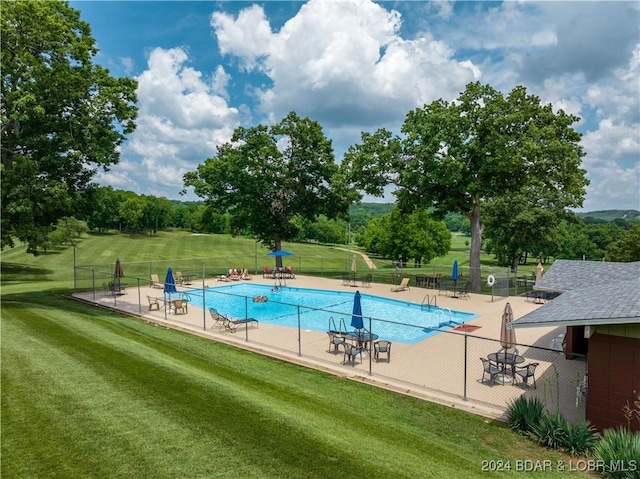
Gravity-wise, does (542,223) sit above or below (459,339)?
above

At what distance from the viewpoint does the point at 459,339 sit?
49.8 feet

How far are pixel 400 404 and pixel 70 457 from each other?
6.70 m

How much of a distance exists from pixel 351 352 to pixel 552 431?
6095 millimetres

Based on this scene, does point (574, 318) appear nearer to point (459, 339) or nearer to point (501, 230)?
point (459, 339)

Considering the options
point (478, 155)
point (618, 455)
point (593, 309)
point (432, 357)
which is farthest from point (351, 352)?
point (478, 155)

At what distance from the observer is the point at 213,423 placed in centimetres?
734

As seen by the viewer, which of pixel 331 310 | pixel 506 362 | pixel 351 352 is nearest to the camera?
pixel 506 362

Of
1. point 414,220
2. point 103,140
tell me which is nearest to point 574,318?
point 103,140

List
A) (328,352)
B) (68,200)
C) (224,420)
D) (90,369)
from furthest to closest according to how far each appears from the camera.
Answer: (68,200), (328,352), (90,369), (224,420)

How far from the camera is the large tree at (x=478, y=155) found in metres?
24.4

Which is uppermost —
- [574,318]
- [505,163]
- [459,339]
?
[505,163]

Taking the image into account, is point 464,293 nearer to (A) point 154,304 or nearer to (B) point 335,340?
(B) point 335,340

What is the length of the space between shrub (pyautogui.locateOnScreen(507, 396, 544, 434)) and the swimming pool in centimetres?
545

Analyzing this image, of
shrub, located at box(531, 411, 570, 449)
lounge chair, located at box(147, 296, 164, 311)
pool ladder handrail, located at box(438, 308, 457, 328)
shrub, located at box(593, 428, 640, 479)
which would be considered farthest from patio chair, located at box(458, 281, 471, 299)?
shrub, located at box(593, 428, 640, 479)
